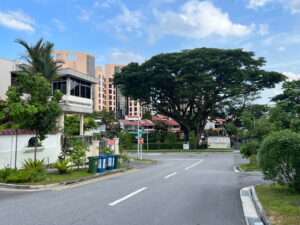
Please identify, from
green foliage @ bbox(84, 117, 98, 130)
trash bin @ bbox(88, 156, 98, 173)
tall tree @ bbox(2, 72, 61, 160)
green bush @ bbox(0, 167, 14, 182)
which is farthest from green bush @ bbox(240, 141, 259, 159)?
green foliage @ bbox(84, 117, 98, 130)

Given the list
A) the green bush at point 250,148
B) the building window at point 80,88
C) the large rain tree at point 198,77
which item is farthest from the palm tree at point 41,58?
the large rain tree at point 198,77

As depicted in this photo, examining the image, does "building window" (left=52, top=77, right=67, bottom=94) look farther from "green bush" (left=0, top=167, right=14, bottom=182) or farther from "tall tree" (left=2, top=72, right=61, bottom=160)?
"green bush" (left=0, top=167, right=14, bottom=182)

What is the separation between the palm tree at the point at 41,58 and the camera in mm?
20172

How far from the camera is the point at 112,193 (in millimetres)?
10203

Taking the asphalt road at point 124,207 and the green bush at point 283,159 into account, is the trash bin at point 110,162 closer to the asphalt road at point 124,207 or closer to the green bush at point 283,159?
the asphalt road at point 124,207

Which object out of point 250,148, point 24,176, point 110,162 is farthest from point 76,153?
point 250,148

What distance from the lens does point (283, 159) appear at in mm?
9188

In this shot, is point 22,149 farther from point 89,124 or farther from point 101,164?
point 89,124

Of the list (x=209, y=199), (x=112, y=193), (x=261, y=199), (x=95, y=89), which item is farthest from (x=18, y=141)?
(x=95, y=89)

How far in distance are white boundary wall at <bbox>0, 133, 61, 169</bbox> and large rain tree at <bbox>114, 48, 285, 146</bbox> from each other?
27.0 meters

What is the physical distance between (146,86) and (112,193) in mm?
37452

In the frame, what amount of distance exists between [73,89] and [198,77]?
75.7 ft

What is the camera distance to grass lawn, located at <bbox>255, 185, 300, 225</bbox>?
21.2 feet

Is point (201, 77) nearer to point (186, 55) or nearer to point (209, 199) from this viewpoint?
point (186, 55)
